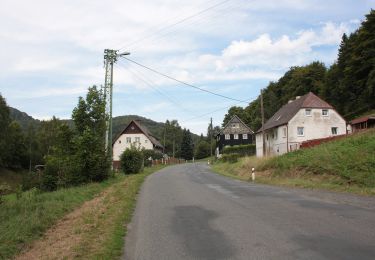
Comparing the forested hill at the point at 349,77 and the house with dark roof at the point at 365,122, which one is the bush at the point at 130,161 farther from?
the forested hill at the point at 349,77

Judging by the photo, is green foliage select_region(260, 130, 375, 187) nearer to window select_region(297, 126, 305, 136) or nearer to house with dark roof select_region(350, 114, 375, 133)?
window select_region(297, 126, 305, 136)

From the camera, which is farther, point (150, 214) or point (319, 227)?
point (150, 214)

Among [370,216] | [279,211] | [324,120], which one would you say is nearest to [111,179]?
[279,211]

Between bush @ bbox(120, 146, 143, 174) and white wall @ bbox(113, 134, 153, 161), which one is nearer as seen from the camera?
bush @ bbox(120, 146, 143, 174)

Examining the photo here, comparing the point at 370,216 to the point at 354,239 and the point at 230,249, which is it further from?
the point at 230,249

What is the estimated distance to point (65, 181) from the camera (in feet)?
83.5

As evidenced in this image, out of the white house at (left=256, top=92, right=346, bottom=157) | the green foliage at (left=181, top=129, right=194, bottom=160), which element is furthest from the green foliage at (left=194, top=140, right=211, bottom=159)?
the white house at (left=256, top=92, right=346, bottom=157)

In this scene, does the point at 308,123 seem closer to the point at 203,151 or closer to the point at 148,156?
Result: the point at 148,156

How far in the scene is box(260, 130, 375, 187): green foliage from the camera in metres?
20.5

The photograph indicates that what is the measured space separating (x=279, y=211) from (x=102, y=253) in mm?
6386

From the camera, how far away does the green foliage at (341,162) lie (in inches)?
809

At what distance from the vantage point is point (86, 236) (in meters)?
9.74

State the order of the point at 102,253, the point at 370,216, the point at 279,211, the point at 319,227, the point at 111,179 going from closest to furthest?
the point at 102,253 < the point at 319,227 < the point at 370,216 < the point at 279,211 < the point at 111,179

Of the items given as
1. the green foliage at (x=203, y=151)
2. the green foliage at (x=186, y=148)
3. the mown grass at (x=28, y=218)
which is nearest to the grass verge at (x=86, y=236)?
the mown grass at (x=28, y=218)
